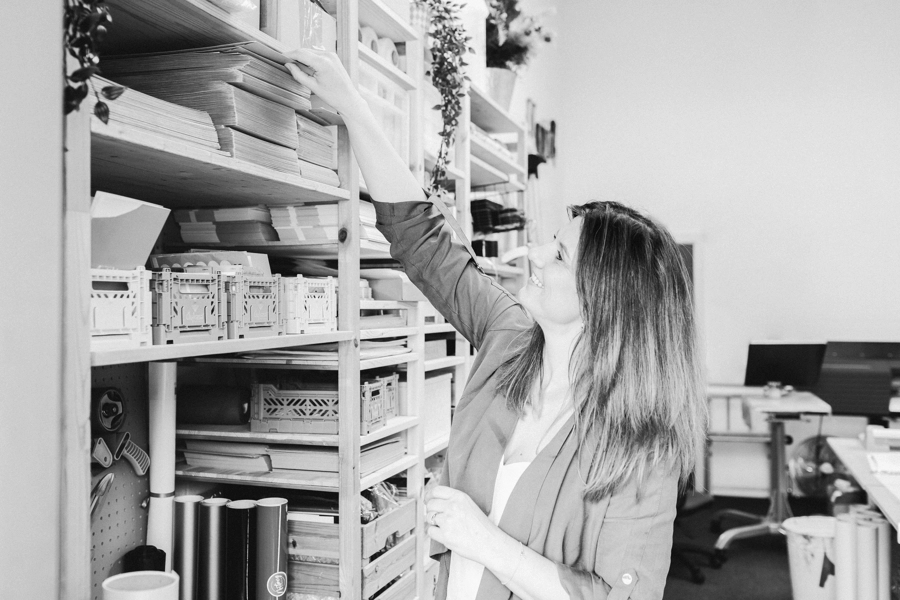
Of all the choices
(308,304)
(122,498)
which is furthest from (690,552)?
(122,498)

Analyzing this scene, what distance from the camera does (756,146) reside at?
573 centimetres

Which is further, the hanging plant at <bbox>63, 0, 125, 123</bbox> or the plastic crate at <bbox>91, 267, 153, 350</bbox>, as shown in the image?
the plastic crate at <bbox>91, 267, 153, 350</bbox>

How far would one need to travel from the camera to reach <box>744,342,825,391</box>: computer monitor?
15.7 feet

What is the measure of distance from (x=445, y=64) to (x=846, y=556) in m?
2.44

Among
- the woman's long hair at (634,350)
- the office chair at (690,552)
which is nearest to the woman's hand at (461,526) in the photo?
the woman's long hair at (634,350)

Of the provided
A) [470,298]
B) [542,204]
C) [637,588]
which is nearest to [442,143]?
[470,298]

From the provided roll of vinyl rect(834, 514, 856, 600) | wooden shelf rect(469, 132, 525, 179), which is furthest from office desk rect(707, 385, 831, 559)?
wooden shelf rect(469, 132, 525, 179)

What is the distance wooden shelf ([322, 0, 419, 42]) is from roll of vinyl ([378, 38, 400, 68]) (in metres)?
0.02

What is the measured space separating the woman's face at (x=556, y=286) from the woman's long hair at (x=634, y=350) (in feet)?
0.12

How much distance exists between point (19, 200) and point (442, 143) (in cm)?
167

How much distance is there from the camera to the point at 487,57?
339cm

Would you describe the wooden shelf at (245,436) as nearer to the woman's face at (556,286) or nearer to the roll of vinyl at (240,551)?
the roll of vinyl at (240,551)

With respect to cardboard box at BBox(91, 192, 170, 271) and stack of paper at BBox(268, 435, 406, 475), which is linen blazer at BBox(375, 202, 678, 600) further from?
cardboard box at BBox(91, 192, 170, 271)

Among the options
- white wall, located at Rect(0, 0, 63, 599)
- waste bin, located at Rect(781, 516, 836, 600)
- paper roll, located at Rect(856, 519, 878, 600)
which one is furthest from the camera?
waste bin, located at Rect(781, 516, 836, 600)
